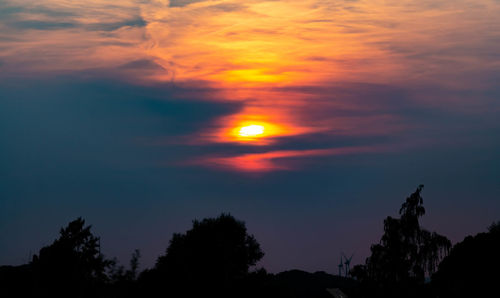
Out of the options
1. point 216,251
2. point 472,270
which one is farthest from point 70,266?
point 216,251

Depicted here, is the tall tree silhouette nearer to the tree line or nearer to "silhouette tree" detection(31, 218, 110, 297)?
the tree line

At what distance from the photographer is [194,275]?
97.9m

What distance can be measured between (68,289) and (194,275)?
43.2 meters

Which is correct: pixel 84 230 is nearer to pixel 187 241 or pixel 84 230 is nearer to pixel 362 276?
pixel 362 276

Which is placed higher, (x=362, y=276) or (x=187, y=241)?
(x=187, y=241)

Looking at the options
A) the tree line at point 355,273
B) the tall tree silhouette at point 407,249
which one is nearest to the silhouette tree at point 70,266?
the tree line at point 355,273

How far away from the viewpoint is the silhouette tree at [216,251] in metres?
121

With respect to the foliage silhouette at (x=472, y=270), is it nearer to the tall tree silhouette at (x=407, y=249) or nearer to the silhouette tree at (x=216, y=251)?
the tall tree silhouette at (x=407, y=249)

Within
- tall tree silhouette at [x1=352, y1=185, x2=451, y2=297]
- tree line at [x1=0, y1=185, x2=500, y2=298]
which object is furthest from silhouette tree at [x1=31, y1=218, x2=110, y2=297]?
tall tree silhouette at [x1=352, y1=185, x2=451, y2=297]

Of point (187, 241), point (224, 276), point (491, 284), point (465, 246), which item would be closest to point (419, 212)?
point (491, 284)

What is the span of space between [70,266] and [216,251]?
95121 millimetres

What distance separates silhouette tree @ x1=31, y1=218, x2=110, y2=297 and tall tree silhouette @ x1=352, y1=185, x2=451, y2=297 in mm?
29897

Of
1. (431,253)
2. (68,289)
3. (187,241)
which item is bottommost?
(68,289)

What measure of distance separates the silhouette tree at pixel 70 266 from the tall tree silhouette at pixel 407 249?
29897 mm
